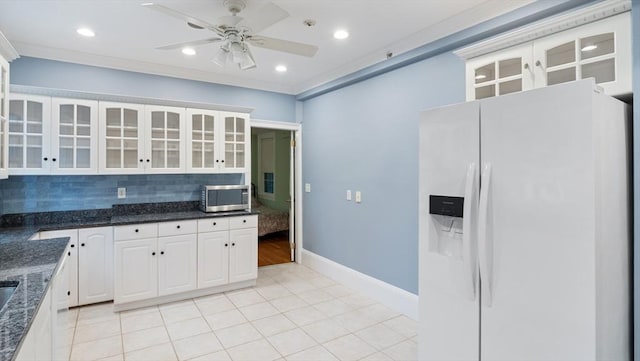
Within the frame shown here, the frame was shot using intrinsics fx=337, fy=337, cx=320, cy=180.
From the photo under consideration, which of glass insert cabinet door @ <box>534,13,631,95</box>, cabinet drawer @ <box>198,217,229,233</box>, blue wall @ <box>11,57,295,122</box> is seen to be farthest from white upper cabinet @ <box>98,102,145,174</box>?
glass insert cabinet door @ <box>534,13,631,95</box>

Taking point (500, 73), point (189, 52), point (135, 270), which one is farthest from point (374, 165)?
point (135, 270)

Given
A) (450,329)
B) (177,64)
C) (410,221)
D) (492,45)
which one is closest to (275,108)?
(177,64)

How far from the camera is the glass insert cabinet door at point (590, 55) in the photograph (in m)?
1.86

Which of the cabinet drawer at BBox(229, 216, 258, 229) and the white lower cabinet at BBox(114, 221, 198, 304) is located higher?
the cabinet drawer at BBox(229, 216, 258, 229)

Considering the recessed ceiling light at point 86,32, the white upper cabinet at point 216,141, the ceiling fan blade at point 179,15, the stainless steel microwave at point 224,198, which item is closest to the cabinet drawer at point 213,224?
the stainless steel microwave at point 224,198

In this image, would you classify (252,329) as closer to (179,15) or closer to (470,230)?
(470,230)

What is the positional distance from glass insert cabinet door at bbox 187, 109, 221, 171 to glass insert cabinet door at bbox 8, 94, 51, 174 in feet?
4.32

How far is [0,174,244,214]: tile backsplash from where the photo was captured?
137 inches

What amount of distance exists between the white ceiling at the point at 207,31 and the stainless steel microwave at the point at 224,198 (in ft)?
4.88

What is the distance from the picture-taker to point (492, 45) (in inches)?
91.1

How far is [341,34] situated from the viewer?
313 cm

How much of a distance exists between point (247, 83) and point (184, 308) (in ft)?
9.70

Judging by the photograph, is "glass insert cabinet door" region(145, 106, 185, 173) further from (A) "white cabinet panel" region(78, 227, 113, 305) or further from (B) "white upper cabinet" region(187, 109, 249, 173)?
(A) "white cabinet panel" region(78, 227, 113, 305)

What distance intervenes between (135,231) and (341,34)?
283 centimetres
